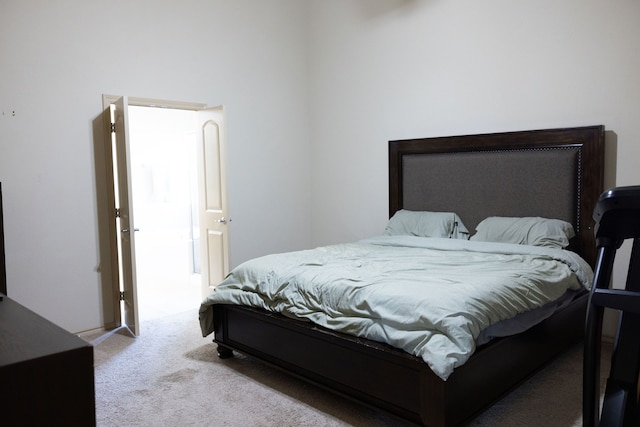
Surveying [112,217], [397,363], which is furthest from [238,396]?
[112,217]

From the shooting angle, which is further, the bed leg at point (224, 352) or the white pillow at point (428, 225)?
the white pillow at point (428, 225)

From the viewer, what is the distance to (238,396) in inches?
113

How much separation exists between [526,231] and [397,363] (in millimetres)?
1956

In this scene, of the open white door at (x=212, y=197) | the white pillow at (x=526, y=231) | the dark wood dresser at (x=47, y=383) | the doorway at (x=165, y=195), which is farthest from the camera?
the doorway at (x=165, y=195)

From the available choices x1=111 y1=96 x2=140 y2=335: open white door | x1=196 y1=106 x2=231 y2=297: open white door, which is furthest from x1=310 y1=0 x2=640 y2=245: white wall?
x1=111 y1=96 x2=140 y2=335: open white door

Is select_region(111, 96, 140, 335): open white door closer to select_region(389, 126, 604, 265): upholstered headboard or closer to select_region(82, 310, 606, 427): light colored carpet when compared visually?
select_region(82, 310, 606, 427): light colored carpet

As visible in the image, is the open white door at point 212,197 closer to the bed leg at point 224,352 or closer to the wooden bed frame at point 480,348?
the bed leg at point 224,352

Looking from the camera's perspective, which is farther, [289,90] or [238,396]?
[289,90]

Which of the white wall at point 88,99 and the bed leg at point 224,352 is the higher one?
the white wall at point 88,99

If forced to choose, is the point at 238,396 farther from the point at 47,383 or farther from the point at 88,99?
the point at 88,99

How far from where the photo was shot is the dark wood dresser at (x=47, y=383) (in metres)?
0.82

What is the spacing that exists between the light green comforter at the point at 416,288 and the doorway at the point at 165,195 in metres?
3.15

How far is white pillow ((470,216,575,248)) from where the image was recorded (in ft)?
11.8

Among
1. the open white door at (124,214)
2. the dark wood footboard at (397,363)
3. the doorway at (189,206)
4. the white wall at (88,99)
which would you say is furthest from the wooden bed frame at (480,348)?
the white wall at (88,99)
